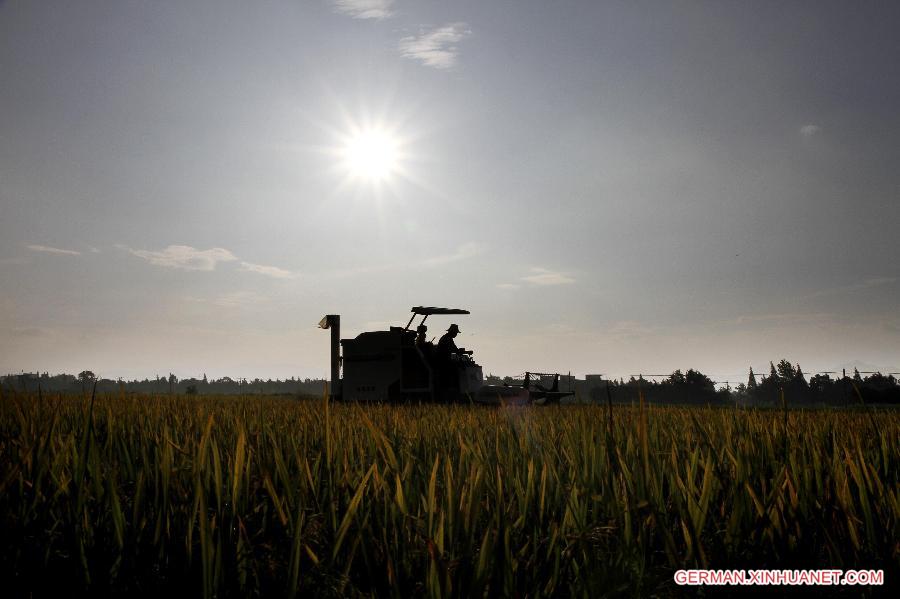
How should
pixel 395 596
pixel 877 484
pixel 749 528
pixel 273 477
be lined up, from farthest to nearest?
pixel 273 477, pixel 877 484, pixel 749 528, pixel 395 596

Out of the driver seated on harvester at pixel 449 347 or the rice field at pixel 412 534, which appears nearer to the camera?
the rice field at pixel 412 534

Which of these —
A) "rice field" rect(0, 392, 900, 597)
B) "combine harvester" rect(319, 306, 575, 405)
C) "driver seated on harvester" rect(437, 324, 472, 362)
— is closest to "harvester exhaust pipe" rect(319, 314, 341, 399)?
"combine harvester" rect(319, 306, 575, 405)

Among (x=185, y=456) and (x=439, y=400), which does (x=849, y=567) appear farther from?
(x=439, y=400)

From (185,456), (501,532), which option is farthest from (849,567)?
(185,456)

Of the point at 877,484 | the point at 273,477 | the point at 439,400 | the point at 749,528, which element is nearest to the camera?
the point at 749,528

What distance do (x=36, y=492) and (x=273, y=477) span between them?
875 millimetres

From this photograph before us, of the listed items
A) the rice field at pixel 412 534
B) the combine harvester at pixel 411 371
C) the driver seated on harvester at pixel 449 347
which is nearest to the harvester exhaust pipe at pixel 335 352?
the combine harvester at pixel 411 371

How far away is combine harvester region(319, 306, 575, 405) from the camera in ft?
45.9

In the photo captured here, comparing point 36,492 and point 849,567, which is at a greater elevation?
point 36,492

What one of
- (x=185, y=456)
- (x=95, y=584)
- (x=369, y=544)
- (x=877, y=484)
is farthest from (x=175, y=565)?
(x=877, y=484)

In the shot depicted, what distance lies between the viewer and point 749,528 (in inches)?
79.0

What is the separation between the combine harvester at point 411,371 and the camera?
1399cm

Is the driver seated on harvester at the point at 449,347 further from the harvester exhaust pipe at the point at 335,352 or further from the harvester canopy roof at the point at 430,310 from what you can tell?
the harvester exhaust pipe at the point at 335,352

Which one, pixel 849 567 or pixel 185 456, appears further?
pixel 185 456
